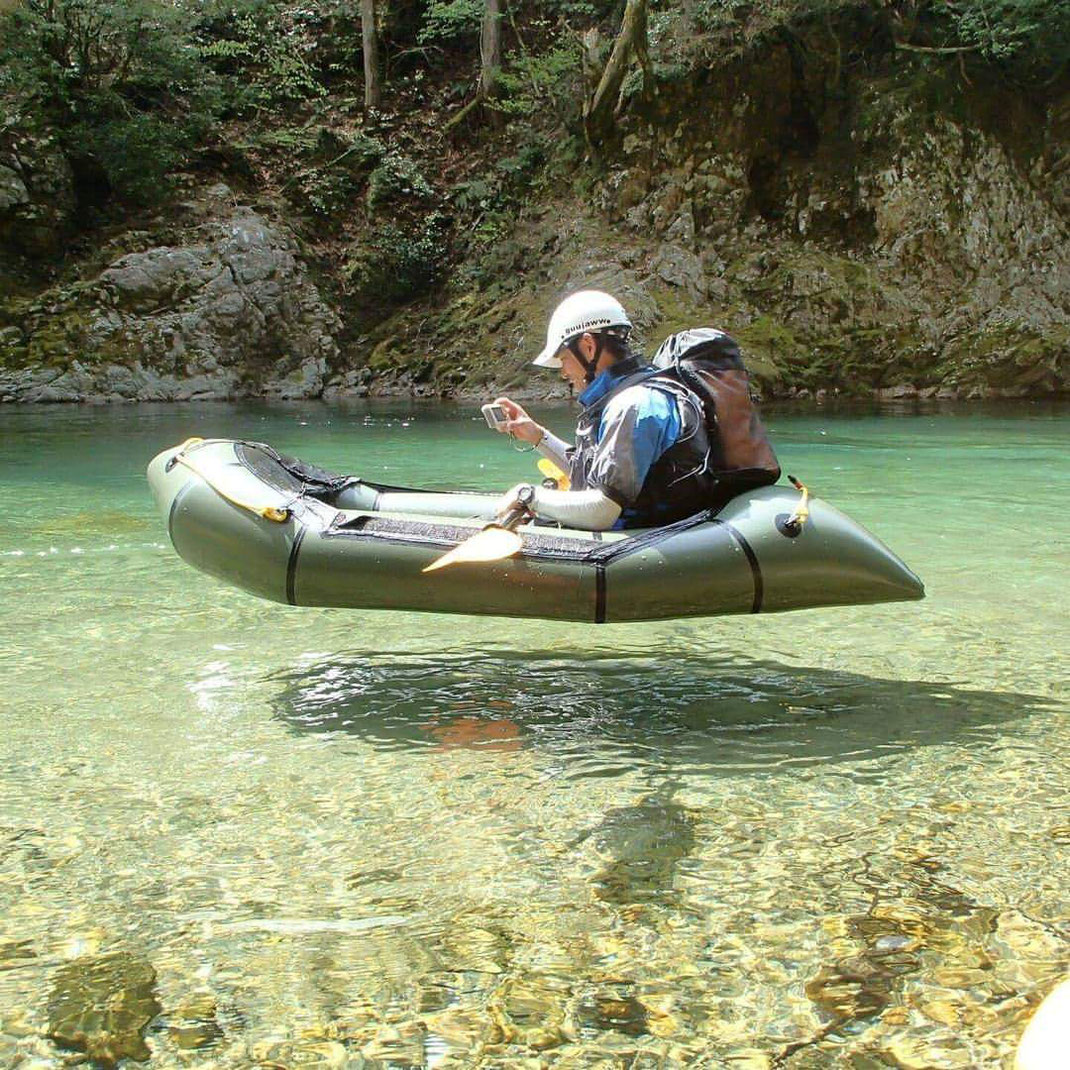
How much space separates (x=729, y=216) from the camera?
19.9 meters

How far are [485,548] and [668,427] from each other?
0.74m

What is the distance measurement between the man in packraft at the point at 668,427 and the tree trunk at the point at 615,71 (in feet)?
53.9

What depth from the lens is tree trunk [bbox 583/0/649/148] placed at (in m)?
18.9

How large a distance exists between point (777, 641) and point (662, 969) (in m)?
2.65

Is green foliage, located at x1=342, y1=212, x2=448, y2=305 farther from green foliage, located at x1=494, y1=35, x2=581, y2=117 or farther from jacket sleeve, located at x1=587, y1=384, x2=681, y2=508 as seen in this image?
jacket sleeve, located at x1=587, y1=384, x2=681, y2=508

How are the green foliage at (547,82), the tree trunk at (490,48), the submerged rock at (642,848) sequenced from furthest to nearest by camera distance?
the tree trunk at (490,48) → the green foliage at (547,82) → the submerged rock at (642,848)

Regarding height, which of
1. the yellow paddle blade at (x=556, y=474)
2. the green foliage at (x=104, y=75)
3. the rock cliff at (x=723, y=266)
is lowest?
the yellow paddle blade at (x=556, y=474)

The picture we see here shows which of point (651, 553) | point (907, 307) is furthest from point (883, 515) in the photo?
point (907, 307)

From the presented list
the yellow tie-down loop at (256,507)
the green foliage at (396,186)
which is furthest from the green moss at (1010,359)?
the yellow tie-down loop at (256,507)

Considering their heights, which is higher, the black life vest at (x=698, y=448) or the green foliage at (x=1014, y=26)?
the green foliage at (x=1014, y=26)

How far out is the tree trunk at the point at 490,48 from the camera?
21578 mm

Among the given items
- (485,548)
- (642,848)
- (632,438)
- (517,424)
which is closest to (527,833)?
(642,848)

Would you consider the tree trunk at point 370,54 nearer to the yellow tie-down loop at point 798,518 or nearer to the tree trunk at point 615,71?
the tree trunk at point 615,71

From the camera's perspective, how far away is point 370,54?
22578mm
